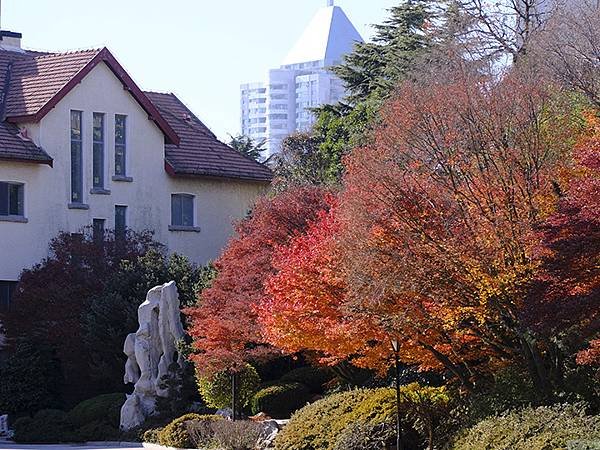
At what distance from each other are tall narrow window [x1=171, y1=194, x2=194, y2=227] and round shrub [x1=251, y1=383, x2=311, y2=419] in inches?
682

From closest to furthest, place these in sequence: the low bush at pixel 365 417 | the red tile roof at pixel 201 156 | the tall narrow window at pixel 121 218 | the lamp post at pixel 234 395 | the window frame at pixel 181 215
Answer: the low bush at pixel 365 417 → the lamp post at pixel 234 395 → the tall narrow window at pixel 121 218 → the window frame at pixel 181 215 → the red tile roof at pixel 201 156

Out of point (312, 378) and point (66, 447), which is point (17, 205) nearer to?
point (66, 447)

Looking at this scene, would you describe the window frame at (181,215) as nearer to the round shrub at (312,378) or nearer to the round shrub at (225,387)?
the round shrub at (312,378)

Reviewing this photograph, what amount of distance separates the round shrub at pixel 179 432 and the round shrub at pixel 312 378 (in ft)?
8.54

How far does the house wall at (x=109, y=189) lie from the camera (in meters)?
43.7

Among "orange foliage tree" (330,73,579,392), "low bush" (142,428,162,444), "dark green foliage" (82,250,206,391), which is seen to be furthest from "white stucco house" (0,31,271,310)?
"orange foliage tree" (330,73,579,392)

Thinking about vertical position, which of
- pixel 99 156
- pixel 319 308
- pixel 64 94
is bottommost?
pixel 319 308

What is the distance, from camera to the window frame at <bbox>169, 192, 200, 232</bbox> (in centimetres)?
4856

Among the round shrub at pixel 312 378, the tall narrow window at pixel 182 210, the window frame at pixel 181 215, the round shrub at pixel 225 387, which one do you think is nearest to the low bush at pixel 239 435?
the round shrub at pixel 225 387

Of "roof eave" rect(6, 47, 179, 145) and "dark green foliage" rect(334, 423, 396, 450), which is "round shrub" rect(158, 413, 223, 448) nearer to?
"dark green foliage" rect(334, 423, 396, 450)

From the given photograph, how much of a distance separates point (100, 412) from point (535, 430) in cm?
1720

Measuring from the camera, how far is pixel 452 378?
27.3 metres

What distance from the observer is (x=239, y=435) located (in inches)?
1140

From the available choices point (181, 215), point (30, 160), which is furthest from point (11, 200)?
point (181, 215)
